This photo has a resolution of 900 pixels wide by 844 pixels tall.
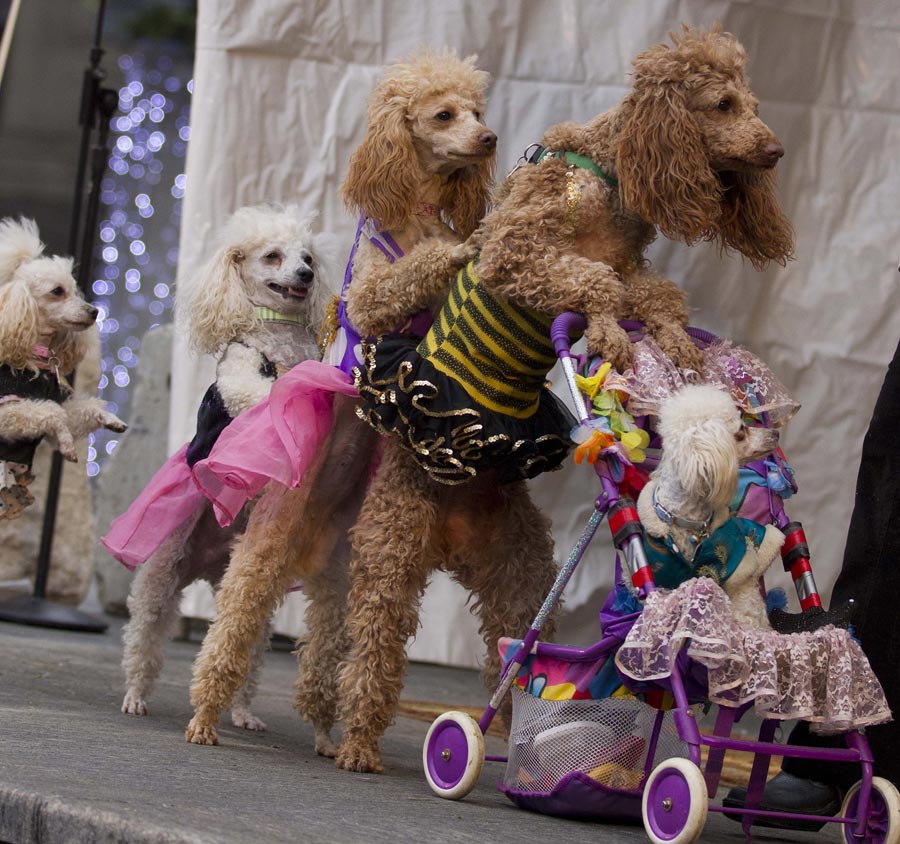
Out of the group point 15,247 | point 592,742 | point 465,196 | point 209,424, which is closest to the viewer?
point 592,742

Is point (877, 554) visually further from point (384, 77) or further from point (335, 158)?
point (335, 158)

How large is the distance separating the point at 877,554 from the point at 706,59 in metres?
1.13

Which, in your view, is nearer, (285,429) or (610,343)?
(610,343)

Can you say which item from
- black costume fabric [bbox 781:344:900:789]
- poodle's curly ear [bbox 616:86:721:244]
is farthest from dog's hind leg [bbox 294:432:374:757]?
black costume fabric [bbox 781:344:900:789]

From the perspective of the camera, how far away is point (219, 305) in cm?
366

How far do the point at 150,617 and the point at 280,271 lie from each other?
40.1 inches

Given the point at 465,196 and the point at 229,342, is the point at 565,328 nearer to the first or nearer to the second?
the point at 465,196

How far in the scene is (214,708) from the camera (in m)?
3.20

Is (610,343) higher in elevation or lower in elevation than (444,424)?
higher

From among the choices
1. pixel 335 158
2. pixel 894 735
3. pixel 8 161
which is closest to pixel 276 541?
pixel 894 735

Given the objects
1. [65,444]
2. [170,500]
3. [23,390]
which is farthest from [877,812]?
[23,390]

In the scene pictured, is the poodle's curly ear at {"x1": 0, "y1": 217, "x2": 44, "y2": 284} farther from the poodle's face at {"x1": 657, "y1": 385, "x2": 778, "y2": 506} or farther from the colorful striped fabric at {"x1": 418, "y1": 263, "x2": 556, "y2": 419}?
the poodle's face at {"x1": 657, "y1": 385, "x2": 778, "y2": 506}

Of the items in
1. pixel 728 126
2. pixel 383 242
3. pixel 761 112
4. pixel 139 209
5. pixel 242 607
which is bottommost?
pixel 242 607

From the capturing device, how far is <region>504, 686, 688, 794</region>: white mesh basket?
8.64 feet
